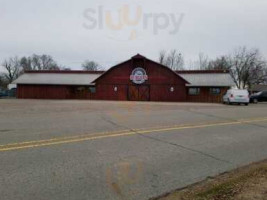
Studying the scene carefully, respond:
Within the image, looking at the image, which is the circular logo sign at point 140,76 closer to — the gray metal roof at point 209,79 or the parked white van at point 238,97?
the gray metal roof at point 209,79

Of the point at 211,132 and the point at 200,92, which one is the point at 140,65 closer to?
the point at 200,92

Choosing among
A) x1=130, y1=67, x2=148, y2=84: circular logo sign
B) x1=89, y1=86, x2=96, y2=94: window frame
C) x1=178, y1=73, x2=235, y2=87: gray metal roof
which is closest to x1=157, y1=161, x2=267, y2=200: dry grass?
x1=130, y1=67, x2=148, y2=84: circular logo sign

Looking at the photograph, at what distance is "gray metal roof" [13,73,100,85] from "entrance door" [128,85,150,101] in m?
6.45

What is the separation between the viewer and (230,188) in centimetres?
551

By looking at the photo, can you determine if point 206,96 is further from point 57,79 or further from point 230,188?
point 230,188

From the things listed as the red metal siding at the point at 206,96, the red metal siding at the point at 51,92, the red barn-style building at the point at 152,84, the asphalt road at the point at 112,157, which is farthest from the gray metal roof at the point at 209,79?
the asphalt road at the point at 112,157

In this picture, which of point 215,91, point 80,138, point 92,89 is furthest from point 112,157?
point 92,89

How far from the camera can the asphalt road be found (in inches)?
220

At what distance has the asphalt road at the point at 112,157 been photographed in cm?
559

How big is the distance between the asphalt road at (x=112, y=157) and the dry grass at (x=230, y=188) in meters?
0.31

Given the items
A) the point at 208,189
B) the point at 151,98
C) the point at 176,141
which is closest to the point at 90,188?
the point at 208,189

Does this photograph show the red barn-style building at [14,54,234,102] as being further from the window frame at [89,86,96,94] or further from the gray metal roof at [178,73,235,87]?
the window frame at [89,86,96,94]

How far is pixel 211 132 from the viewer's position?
12.0 meters

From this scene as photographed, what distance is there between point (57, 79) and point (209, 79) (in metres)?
22.4
